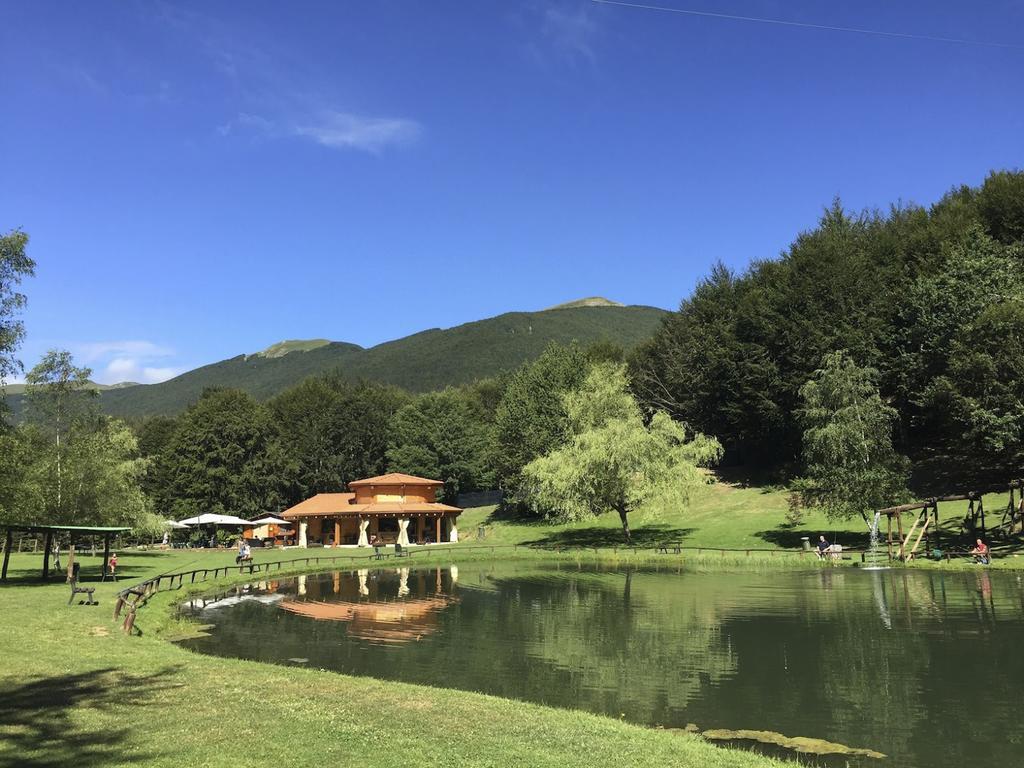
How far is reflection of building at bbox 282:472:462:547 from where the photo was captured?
198 feet

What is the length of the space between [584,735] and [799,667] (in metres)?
7.76

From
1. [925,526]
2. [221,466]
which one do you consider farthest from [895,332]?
[221,466]

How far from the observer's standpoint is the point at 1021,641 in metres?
17.0

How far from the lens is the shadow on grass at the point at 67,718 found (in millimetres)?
8023

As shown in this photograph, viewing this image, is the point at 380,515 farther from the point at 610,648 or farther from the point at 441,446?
the point at 610,648

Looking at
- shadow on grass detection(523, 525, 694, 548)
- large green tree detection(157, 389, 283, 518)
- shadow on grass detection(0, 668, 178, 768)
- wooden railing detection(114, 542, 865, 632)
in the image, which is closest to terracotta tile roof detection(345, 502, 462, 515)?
wooden railing detection(114, 542, 865, 632)

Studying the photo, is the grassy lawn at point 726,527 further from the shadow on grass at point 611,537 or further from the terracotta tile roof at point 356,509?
the terracotta tile roof at point 356,509

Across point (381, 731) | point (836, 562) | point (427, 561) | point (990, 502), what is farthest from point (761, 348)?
point (381, 731)

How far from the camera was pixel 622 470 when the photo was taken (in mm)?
46219

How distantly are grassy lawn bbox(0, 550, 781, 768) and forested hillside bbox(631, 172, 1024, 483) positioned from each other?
3669 centimetres

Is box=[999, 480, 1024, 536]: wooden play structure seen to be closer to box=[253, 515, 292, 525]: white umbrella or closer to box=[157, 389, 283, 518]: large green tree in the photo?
box=[253, 515, 292, 525]: white umbrella

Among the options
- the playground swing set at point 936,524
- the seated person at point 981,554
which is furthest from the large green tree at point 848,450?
the seated person at point 981,554

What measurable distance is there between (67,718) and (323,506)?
2223 inches

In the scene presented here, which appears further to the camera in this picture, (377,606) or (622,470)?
(622,470)
